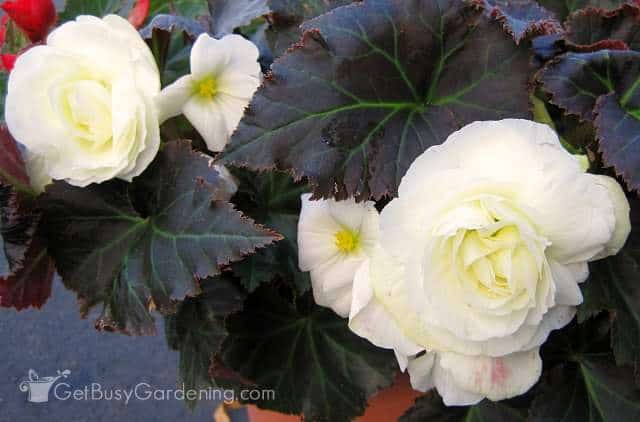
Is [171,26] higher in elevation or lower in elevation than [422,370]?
higher

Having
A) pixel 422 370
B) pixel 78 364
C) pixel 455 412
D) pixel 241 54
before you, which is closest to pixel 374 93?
pixel 241 54

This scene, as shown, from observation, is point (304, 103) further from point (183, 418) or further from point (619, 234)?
point (183, 418)

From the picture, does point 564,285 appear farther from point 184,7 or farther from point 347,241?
point 184,7

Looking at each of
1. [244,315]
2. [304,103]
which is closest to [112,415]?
[244,315]

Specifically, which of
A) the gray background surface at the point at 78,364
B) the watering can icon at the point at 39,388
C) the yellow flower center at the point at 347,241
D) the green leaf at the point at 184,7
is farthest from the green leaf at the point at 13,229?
the gray background surface at the point at 78,364

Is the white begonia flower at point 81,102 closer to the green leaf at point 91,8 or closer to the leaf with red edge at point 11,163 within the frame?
the leaf with red edge at point 11,163
